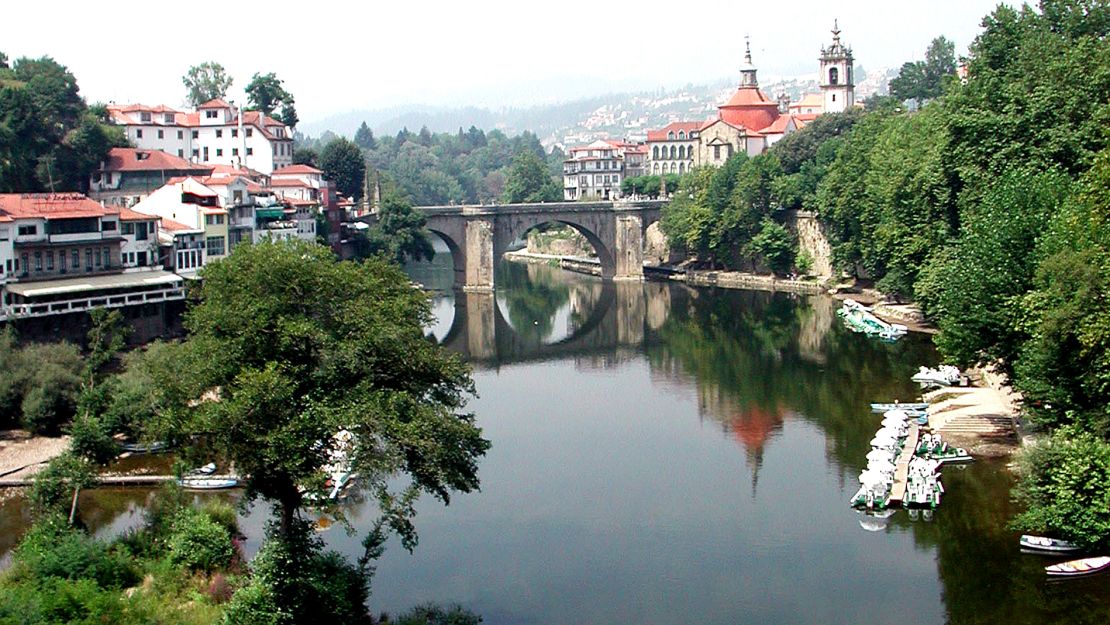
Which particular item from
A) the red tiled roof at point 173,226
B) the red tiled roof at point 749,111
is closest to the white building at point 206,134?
the red tiled roof at point 173,226

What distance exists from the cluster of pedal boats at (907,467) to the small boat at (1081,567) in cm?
474

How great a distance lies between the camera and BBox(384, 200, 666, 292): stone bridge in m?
73.3

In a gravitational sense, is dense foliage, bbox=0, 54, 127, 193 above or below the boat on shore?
above

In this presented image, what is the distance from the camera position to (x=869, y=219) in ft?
194

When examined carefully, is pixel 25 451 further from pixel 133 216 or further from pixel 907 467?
pixel 907 467

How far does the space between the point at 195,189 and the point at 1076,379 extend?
3429 cm

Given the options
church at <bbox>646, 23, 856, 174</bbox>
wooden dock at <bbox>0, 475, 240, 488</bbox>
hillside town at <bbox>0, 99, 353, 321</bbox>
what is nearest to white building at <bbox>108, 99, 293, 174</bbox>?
hillside town at <bbox>0, 99, 353, 321</bbox>

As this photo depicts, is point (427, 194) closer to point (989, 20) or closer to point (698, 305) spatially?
point (698, 305)

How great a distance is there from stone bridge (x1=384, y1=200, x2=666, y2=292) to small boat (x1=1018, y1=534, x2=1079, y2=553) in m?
49.0

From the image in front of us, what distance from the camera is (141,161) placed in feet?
195

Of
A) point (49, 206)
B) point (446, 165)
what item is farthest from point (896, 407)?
point (446, 165)

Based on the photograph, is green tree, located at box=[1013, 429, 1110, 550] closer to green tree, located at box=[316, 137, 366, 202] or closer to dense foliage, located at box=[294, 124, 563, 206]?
green tree, located at box=[316, 137, 366, 202]

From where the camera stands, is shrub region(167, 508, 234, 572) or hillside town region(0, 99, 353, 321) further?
hillside town region(0, 99, 353, 321)

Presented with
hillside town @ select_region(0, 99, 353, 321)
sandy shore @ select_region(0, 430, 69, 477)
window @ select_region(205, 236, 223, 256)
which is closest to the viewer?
sandy shore @ select_region(0, 430, 69, 477)
